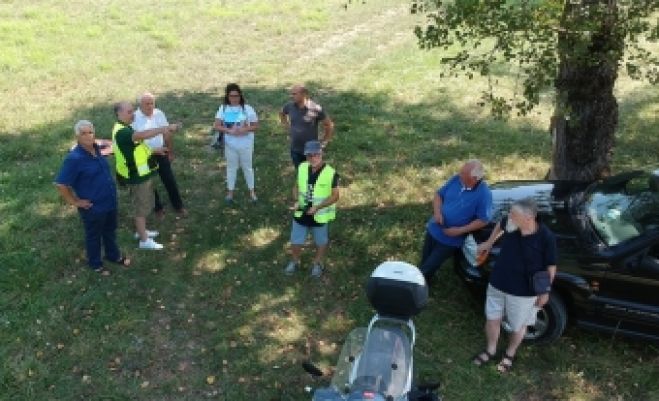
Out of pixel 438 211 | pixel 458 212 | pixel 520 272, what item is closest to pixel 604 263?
pixel 520 272

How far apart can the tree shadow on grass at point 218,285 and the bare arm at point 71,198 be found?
106 cm

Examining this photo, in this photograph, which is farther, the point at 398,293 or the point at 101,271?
the point at 101,271

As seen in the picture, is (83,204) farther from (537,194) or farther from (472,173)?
(537,194)

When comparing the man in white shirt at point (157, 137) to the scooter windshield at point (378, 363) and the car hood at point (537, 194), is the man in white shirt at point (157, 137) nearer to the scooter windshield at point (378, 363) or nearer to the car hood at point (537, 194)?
the car hood at point (537, 194)

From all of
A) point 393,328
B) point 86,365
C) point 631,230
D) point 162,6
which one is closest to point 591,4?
point 631,230

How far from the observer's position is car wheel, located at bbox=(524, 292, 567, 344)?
6441mm

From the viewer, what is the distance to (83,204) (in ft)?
23.9

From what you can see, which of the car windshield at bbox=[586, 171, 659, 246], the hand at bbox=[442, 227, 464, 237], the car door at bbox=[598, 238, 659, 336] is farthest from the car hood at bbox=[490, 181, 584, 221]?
the car door at bbox=[598, 238, 659, 336]

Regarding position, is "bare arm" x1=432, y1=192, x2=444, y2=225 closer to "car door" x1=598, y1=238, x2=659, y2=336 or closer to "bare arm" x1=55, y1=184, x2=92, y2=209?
"car door" x1=598, y1=238, x2=659, y2=336

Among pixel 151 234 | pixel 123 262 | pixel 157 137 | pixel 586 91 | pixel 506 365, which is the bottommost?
pixel 506 365

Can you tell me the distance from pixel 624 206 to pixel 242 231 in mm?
4929

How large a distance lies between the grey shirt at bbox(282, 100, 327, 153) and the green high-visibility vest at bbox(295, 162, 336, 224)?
4.86 ft

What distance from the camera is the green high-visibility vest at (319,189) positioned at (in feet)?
23.5

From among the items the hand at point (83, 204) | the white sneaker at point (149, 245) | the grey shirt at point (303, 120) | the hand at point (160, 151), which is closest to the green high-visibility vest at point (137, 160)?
the hand at point (160, 151)
